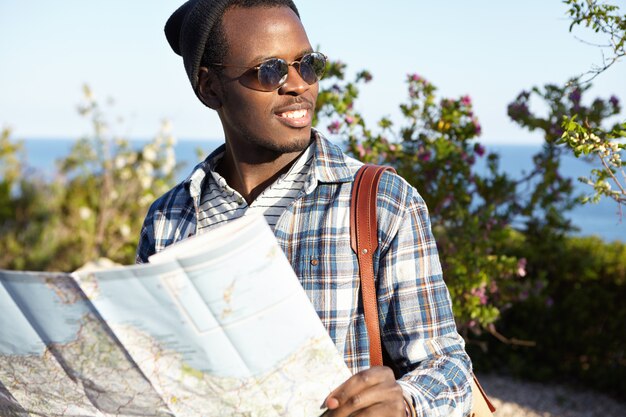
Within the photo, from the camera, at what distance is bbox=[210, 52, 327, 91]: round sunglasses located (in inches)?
80.0

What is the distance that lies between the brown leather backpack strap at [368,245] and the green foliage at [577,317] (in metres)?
4.27

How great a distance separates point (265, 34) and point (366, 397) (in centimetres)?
107

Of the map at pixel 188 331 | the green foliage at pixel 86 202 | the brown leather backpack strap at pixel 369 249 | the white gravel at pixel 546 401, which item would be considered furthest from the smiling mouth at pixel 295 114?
the green foliage at pixel 86 202

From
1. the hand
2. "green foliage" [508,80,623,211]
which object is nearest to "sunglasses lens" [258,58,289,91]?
the hand

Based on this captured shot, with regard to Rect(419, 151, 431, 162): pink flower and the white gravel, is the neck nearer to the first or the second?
Rect(419, 151, 431, 162): pink flower

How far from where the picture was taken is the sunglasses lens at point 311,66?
2053 mm

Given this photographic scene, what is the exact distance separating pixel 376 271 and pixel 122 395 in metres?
0.65

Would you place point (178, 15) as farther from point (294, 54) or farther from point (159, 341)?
point (159, 341)

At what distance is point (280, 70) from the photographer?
203 centimetres

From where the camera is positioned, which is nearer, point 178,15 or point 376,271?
point 376,271

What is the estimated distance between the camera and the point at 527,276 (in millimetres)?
6188

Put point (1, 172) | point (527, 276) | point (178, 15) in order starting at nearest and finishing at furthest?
point (178, 15)
point (527, 276)
point (1, 172)

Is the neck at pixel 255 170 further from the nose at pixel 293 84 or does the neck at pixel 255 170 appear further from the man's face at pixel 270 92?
Answer: the nose at pixel 293 84

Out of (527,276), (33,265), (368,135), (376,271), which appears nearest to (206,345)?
(376,271)
